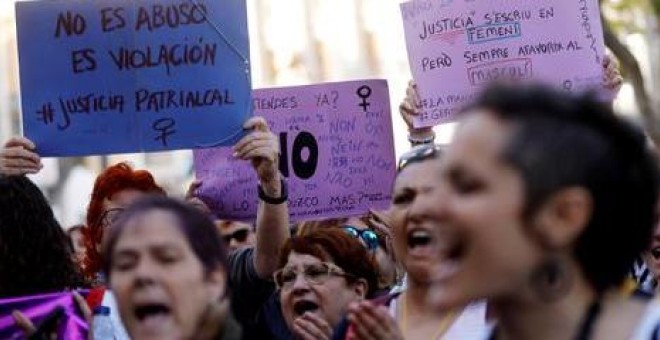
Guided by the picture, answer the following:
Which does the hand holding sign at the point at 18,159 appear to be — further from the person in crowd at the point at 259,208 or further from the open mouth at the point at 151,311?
the open mouth at the point at 151,311

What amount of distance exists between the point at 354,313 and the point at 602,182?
1169mm

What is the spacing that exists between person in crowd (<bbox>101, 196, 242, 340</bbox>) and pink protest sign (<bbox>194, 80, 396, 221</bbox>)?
10.5 feet

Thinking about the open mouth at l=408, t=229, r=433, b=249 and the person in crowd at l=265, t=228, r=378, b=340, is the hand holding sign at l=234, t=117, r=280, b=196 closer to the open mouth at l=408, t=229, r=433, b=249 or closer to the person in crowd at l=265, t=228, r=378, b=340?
the person in crowd at l=265, t=228, r=378, b=340

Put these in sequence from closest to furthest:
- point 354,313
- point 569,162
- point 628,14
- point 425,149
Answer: point 569,162, point 354,313, point 425,149, point 628,14

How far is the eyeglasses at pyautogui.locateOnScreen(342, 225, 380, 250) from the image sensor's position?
6398mm

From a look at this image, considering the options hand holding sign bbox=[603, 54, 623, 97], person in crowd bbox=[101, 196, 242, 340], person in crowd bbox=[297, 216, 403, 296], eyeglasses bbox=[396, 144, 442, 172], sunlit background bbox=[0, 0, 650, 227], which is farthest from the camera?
sunlit background bbox=[0, 0, 650, 227]

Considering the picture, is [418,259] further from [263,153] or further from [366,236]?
[366,236]

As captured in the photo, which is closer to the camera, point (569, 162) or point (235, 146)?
point (569, 162)

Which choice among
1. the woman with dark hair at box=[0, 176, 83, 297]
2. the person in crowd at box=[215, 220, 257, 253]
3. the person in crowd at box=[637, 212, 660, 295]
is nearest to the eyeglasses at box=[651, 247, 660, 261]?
the person in crowd at box=[637, 212, 660, 295]

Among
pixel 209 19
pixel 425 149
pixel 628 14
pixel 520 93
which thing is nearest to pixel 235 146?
pixel 209 19

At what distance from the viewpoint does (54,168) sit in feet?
114

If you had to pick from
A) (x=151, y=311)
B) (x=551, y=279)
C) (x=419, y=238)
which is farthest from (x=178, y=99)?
(x=551, y=279)

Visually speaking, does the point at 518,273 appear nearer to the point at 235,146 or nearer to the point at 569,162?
the point at 569,162

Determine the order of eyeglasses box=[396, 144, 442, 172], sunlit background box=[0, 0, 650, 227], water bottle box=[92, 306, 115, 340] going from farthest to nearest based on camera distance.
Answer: sunlit background box=[0, 0, 650, 227] < water bottle box=[92, 306, 115, 340] < eyeglasses box=[396, 144, 442, 172]
